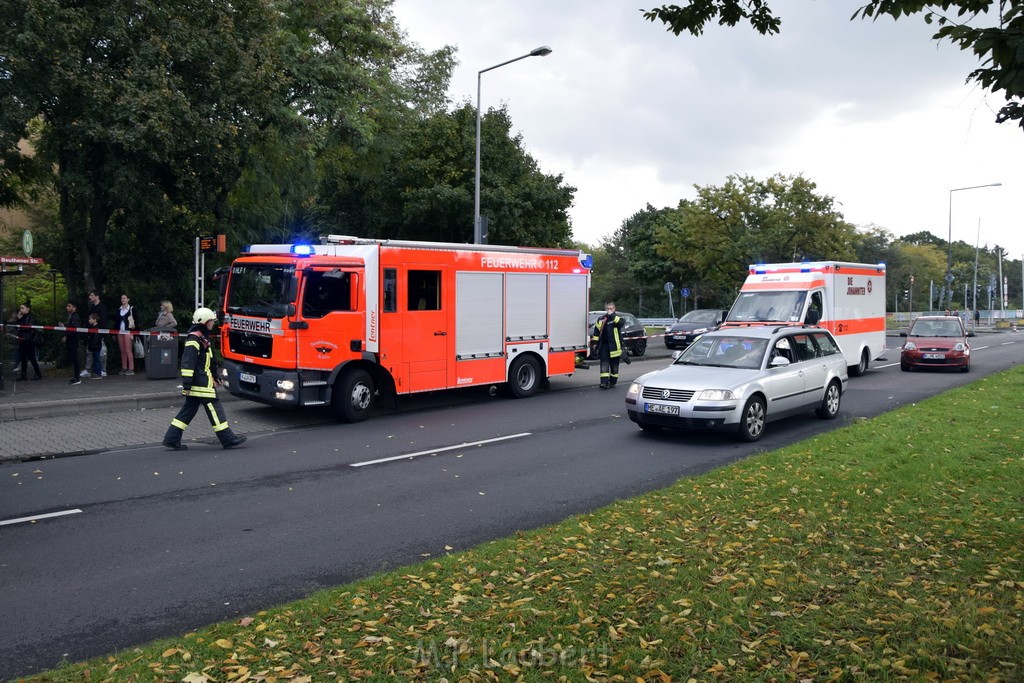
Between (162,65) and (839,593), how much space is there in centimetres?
1581

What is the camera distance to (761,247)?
31281 millimetres

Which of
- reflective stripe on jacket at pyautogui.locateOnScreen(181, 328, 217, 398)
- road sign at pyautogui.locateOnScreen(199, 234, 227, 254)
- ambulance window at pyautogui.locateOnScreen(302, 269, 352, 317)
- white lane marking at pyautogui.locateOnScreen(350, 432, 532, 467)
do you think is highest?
road sign at pyautogui.locateOnScreen(199, 234, 227, 254)

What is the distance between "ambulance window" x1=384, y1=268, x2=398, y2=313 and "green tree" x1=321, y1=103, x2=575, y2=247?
15.8m

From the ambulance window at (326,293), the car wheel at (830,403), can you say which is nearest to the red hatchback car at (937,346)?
the car wheel at (830,403)

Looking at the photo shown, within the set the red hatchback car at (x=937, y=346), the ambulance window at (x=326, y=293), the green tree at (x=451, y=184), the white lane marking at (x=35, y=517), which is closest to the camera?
the white lane marking at (x=35, y=517)

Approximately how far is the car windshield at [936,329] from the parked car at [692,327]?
6.63 metres

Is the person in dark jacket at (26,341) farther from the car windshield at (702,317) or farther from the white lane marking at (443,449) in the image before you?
the car windshield at (702,317)

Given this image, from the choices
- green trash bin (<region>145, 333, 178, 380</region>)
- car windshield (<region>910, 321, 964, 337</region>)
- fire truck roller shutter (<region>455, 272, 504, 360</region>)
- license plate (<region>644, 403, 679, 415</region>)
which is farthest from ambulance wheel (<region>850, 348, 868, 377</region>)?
green trash bin (<region>145, 333, 178, 380</region>)

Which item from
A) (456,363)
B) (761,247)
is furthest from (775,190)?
(456,363)

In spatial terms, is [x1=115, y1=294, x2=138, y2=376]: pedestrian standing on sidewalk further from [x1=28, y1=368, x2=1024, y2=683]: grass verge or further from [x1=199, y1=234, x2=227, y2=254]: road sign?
[x1=28, y1=368, x2=1024, y2=683]: grass verge

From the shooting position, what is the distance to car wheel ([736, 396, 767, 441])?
11.2 m

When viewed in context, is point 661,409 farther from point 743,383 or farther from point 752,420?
point 752,420

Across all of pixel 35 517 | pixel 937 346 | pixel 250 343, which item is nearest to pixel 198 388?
pixel 250 343

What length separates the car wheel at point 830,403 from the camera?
1330 centimetres
